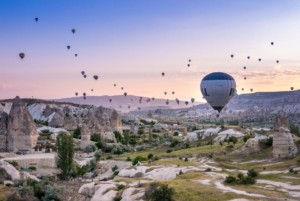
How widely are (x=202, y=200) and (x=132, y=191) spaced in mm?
8522

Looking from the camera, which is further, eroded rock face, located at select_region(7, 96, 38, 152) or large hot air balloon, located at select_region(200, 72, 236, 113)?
large hot air balloon, located at select_region(200, 72, 236, 113)

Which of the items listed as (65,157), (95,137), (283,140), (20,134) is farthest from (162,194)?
(95,137)

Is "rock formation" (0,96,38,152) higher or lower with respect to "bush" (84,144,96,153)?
higher

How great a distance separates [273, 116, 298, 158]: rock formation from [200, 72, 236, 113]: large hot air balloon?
33750 millimetres

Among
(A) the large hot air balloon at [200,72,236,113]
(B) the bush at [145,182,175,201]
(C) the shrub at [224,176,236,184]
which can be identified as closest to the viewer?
(B) the bush at [145,182,175,201]

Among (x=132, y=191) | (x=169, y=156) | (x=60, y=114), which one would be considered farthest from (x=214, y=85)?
(x=60, y=114)

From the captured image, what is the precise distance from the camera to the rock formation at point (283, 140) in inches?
2031

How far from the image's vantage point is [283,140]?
51906 millimetres

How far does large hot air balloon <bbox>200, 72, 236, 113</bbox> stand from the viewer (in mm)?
85812

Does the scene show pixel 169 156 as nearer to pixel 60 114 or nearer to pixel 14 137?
pixel 14 137

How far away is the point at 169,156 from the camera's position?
223 ft

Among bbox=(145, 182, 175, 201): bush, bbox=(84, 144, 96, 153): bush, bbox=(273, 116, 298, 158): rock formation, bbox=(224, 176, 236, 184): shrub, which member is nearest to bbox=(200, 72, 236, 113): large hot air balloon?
bbox=(84, 144, 96, 153): bush

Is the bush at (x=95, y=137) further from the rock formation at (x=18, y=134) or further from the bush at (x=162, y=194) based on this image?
the bush at (x=162, y=194)

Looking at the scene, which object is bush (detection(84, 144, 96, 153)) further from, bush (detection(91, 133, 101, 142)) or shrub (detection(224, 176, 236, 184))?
shrub (detection(224, 176, 236, 184))
